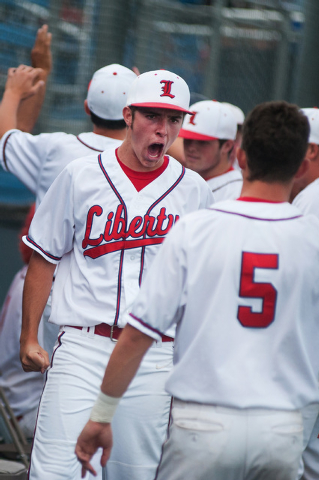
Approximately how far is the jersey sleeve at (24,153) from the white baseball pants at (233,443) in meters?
2.21

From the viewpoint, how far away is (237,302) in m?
2.17

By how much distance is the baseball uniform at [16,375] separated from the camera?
15.3 feet

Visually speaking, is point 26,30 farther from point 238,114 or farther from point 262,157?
point 262,157

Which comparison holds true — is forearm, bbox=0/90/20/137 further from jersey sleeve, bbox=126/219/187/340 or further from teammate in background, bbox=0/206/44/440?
jersey sleeve, bbox=126/219/187/340

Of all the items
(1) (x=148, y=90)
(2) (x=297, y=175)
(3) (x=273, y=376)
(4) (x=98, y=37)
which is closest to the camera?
(3) (x=273, y=376)

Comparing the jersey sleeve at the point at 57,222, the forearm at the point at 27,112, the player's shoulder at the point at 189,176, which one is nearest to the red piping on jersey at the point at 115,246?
the jersey sleeve at the point at 57,222

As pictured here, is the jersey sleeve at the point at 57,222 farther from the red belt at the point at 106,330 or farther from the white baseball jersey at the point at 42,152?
the white baseball jersey at the point at 42,152

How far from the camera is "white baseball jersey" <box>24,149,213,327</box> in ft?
9.66

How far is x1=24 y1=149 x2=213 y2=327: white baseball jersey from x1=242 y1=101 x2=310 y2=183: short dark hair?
2.65 ft

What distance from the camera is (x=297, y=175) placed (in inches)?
93.2

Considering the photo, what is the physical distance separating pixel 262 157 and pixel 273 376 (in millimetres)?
653

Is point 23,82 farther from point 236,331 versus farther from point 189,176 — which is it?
point 236,331

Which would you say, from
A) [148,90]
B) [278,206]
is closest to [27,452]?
[148,90]

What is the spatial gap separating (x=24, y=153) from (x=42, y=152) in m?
0.11
